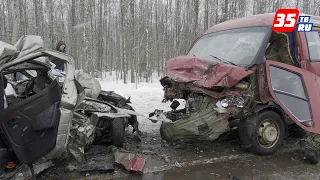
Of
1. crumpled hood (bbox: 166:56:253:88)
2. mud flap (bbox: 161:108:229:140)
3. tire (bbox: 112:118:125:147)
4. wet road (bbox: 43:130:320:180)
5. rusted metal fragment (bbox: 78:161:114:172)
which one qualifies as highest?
crumpled hood (bbox: 166:56:253:88)

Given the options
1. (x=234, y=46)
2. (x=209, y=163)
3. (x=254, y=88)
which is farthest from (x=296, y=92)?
(x=209, y=163)

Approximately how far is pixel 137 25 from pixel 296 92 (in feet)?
80.7

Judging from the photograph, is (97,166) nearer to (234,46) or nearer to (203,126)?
(203,126)

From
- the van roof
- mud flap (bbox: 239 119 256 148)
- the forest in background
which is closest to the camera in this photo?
mud flap (bbox: 239 119 256 148)

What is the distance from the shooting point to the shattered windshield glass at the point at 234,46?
472cm

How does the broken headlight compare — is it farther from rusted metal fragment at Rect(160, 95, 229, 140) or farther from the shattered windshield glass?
the shattered windshield glass

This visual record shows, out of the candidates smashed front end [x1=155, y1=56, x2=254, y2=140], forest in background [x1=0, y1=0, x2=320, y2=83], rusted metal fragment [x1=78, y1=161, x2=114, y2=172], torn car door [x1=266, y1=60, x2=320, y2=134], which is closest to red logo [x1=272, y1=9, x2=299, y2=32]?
torn car door [x1=266, y1=60, x2=320, y2=134]

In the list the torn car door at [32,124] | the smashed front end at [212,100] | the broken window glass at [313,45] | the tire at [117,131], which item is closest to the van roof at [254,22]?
the broken window glass at [313,45]

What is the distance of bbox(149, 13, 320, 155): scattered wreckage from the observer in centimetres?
434

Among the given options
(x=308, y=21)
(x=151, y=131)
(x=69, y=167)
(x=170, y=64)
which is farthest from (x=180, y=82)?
(x=308, y=21)

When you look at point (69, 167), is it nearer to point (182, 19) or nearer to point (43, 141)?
point (43, 141)

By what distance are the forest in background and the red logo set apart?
64.6ft

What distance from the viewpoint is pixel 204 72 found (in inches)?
182

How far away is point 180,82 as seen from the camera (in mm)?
4766
